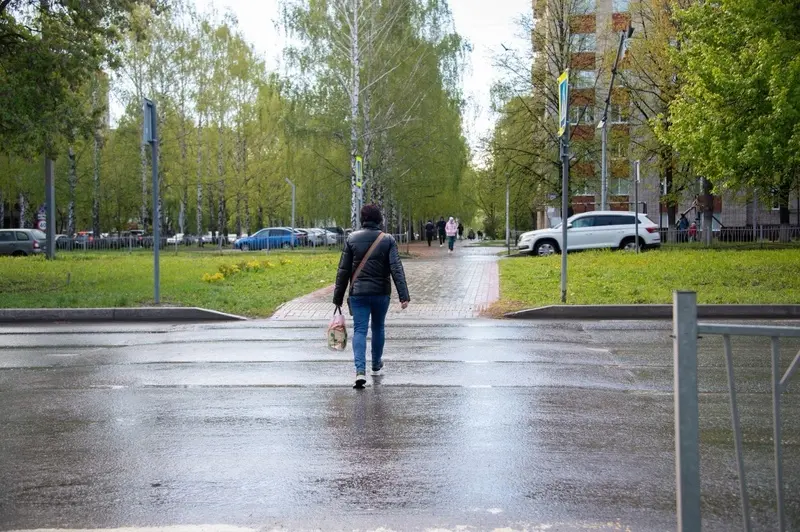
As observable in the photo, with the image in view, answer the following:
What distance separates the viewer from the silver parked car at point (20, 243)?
38.8 meters

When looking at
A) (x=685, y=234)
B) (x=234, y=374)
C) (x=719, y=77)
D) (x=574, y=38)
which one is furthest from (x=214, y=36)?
(x=234, y=374)

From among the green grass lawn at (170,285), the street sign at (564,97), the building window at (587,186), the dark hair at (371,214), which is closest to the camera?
the dark hair at (371,214)

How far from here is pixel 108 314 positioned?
49.6 feet

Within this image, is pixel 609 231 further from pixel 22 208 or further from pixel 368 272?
pixel 22 208

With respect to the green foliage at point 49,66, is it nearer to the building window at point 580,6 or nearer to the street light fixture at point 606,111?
the street light fixture at point 606,111

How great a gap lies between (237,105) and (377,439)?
5190 cm

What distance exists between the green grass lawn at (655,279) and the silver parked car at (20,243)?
24.5 m

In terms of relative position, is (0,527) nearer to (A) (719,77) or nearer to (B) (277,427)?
(B) (277,427)

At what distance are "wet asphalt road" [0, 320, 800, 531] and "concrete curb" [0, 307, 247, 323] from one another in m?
4.37

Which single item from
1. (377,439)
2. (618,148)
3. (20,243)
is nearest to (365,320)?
(377,439)

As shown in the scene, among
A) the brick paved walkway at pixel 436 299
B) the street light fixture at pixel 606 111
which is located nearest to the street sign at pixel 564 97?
the brick paved walkway at pixel 436 299

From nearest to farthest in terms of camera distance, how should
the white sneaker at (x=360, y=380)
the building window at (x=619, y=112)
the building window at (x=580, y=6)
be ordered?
the white sneaker at (x=360, y=380)
the building window at (x=619, y=112)
the building window at (x=580, y=6)

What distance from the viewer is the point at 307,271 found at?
23875mm

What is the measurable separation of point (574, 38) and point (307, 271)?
24.8 meters
